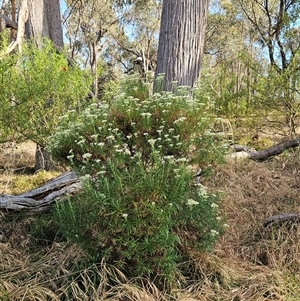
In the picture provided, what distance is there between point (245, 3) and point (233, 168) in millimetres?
8325

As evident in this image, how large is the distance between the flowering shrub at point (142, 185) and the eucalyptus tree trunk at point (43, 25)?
303 centimetres

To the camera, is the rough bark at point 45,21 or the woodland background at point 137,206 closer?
the woodland background at point 137,206

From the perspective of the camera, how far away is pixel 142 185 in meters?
2.21

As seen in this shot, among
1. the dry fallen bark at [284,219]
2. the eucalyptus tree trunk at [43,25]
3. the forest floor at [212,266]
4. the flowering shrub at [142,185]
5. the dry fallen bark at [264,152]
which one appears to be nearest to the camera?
the flowering shrub at [142,185]

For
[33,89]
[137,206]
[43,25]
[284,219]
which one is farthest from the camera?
[43,25]

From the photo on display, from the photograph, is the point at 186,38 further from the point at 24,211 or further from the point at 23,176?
the point at 23,176

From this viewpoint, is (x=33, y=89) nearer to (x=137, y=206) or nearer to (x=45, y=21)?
(x=137, y=206)

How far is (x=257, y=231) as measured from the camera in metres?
3.24

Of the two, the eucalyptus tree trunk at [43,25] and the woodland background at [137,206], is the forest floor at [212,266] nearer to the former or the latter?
the woodland background at [137,206]

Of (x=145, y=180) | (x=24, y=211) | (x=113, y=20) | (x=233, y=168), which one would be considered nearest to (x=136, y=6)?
(x=113, y=20)

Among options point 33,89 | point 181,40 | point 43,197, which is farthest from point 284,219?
point 33,89

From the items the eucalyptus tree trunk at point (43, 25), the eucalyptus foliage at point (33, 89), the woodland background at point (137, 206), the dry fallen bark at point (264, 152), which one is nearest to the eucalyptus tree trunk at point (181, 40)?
the woodland background at point (137, 206)

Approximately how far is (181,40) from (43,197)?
2078 mm

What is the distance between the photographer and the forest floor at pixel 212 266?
2391 mm
